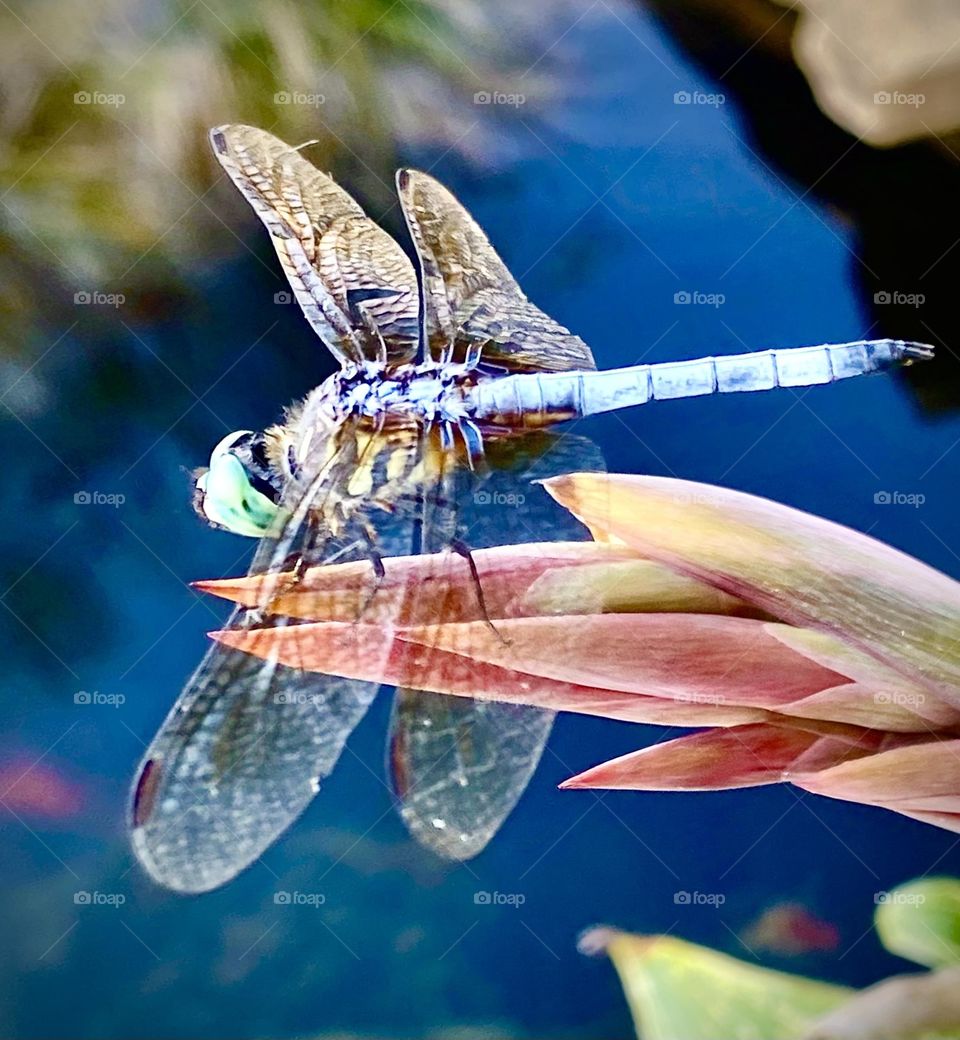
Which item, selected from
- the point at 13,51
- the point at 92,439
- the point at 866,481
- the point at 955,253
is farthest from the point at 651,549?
the point at 13,51

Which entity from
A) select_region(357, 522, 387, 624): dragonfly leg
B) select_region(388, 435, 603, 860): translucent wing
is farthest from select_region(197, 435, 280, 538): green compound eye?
select_region(388, 435, 603, 860): translucent wing

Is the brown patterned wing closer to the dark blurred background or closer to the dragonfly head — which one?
the dark blurred background

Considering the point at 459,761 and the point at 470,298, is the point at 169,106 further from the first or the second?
the point at 459,761

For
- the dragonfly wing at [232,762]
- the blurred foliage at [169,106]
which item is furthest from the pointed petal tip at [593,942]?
the blurred foliage at [169,106]

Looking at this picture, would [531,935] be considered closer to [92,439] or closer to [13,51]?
[92,439]

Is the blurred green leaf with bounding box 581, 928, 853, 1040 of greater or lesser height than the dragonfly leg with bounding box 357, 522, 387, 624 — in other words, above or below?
below

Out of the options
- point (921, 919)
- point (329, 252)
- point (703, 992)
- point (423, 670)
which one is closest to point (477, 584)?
point (423, 670)

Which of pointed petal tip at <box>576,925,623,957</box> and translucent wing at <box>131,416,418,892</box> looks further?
pointed petal tip at <box>576,925,623,957</box>
